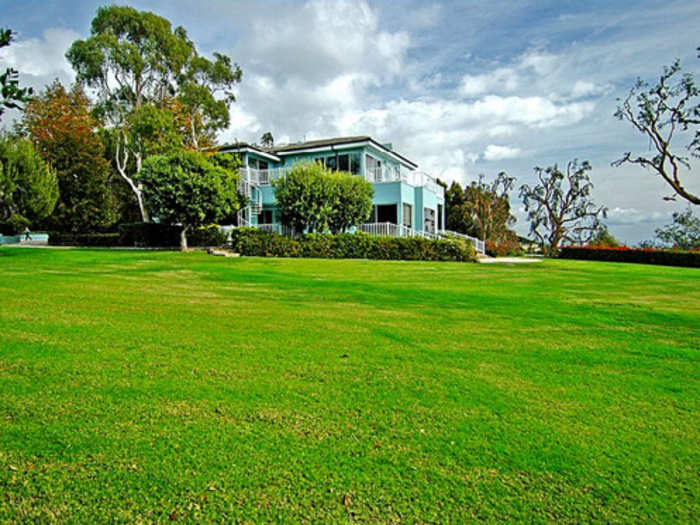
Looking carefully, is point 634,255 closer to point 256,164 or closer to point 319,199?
point 319,199

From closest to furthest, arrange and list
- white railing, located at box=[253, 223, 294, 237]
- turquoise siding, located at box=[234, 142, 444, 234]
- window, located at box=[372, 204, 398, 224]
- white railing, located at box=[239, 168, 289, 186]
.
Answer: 1. white railing, located at box=[253, 223, 294, 237]
2. turquoise siding, located at box=[234, 142, 444, 234]
3. white railing, located at box=[239, 168, 289, 186]
4. window, located at box=[372, 204, 398, 224]

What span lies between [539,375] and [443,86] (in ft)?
63.3

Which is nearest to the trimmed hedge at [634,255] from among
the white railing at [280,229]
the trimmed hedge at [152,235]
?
the white railing at [280,229]

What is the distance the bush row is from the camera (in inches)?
1013

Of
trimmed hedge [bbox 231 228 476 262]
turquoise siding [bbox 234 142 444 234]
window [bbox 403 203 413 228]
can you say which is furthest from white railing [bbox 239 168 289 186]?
window [bbox 403 203 413 228]

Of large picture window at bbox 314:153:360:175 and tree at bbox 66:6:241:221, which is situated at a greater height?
tree at bbox 66:6:241:221

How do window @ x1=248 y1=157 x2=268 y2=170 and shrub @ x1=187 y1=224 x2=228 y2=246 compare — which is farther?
window @ x1=248 y1=157 x2=268 y2=170

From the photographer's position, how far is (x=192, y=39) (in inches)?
1315

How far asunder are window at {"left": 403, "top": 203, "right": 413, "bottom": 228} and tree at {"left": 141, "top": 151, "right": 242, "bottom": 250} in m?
11.1

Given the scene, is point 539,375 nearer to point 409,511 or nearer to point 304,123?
point 409,511

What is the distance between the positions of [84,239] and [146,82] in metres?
12.2

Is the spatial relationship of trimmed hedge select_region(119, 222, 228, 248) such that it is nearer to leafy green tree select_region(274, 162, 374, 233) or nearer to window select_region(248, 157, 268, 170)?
window select_region(248, 157, 268, 170)

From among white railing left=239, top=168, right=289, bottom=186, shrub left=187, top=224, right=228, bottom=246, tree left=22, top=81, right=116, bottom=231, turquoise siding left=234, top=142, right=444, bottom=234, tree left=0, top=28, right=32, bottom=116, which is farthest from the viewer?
tree left=22, top=81, right=116, bottom=231

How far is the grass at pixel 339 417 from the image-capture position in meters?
2.22
